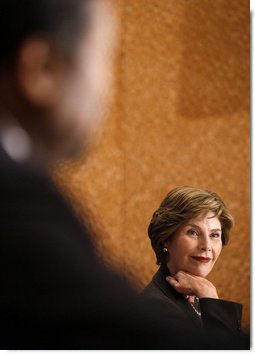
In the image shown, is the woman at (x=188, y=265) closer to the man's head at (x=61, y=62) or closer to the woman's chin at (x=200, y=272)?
the woman's chin at (x=200, y=272)

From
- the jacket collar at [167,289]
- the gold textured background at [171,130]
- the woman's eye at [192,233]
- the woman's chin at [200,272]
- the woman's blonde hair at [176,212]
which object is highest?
the gold textured background at [171,130]

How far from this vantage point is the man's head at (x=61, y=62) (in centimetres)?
312

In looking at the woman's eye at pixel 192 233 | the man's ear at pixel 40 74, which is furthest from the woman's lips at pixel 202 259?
A: the man's ear at pixel 40 74

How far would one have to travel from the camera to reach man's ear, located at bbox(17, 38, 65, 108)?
3.12m

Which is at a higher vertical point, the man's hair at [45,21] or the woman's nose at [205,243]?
the man's hair at [45,21]

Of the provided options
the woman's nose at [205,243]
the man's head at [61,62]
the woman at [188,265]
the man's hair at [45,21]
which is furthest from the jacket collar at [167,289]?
the man's hair at [45,21]

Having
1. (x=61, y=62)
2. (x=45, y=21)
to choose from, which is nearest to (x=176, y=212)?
(x=61, y=62)

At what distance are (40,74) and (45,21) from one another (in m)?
0.28

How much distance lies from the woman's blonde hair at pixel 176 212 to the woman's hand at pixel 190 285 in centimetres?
11

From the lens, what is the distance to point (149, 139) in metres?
3.14

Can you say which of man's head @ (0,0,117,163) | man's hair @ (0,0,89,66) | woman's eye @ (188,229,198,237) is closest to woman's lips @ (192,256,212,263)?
woman's eye @ (188,229,198,237)

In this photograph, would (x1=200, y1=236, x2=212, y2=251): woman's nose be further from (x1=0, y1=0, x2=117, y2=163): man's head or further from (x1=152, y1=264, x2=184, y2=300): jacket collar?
(x1=0, y1=0, x2=117, y2=163): man's head

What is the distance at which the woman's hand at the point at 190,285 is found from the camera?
309 cm

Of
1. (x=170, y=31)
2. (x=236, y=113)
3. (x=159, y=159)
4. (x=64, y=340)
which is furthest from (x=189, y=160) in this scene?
(x=64, y=340)
